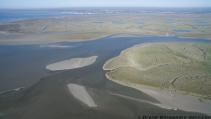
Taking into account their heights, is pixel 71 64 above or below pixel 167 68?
below

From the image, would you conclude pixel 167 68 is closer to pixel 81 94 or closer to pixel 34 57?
pixel 81 94

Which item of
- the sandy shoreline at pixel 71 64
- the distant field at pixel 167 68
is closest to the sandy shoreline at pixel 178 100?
the distant field at pixel 167 68

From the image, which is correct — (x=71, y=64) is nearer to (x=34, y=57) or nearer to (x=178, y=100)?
(x=34, y=57)

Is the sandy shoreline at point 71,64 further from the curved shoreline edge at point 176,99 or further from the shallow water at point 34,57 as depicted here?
the curved shoreline edge at point 176,99

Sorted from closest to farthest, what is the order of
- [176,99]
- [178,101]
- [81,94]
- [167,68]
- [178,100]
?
1. [178,101]
2. [178,100]
3. [176,99]
4. [81,94]
5. [167,68]

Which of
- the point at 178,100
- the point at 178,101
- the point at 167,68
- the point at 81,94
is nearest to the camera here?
the point at 178,101

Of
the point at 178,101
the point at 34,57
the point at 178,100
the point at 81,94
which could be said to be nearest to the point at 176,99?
the point at 178,100

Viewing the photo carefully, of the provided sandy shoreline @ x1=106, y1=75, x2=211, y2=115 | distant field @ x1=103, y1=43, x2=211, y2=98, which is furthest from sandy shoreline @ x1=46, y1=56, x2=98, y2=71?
sandy shoreline @ x1=106, y1=75, x2=211, y2=115

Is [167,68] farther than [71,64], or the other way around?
[71,64]
